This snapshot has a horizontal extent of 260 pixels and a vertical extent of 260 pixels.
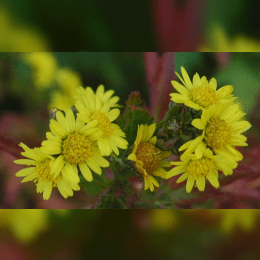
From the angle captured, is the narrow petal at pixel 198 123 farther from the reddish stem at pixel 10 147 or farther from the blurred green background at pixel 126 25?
the reddish stem at pixel 10 147

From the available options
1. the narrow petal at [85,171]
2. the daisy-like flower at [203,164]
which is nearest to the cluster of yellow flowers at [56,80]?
the narrow petal at [85,171]

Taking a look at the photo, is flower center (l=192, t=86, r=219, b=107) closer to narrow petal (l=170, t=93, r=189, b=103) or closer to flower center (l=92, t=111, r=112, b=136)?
narrow petal (l=170, t=93, r=189, b=103)

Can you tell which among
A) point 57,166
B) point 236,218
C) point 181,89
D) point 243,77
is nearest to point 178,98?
point 181,89

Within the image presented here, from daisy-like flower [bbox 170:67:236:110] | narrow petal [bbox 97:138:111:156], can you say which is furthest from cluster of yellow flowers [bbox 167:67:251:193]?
narrow petal [bbox 97:138:111:156]

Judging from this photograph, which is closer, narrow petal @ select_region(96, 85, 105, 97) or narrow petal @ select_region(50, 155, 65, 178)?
narrow petal @ select_region(50, 155, 65, 178)

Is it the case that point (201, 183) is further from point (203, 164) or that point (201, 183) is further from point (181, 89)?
point (181, 89)
